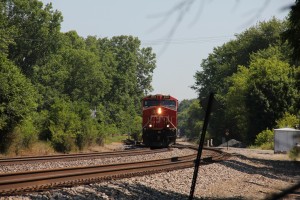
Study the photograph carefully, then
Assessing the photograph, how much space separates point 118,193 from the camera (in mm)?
11758

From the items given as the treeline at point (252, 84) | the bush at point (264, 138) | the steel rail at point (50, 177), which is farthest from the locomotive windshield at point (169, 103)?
the steel rail at point (50, 177)

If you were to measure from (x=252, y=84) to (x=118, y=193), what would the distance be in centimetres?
5126

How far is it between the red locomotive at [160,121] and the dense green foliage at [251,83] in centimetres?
588

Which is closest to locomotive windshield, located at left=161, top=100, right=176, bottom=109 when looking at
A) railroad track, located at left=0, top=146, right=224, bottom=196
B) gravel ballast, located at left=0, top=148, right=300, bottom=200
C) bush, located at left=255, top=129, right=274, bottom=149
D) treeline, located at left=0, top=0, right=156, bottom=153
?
treeline, located at left=0, top=0, right=156, bottom=153

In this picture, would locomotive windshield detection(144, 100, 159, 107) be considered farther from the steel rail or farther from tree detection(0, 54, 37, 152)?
the steel rail

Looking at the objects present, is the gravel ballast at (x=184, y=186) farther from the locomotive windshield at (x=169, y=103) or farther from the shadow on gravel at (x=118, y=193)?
the locomotive windshield at (x=169, y=103)

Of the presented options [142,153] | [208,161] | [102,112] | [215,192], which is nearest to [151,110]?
[142,153]

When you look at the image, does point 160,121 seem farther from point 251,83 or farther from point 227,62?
point 227,62

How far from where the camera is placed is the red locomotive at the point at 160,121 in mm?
36406

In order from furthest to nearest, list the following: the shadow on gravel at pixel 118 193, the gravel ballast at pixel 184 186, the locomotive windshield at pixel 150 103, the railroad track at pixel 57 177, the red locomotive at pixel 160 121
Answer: the locomotive windshield at pixel 150 103 → the red locomotive at pixel 160 121 → the railroad track at pixel 57 177 → the gravel ballast at pixel 184 186 → the shadow on gravel at pixel 118 193

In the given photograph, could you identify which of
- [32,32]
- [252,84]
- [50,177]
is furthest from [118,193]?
[32,32]

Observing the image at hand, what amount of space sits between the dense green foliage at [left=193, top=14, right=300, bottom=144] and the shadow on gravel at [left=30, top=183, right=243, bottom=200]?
4.67 metres

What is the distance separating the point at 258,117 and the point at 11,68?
115ft

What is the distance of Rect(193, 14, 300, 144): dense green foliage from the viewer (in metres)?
57.6
